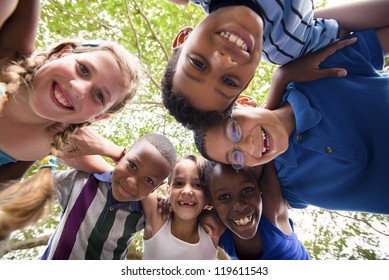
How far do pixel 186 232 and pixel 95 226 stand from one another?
27 cm

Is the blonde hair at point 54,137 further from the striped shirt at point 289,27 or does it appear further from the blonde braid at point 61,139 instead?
the striped shirt at point 289,27

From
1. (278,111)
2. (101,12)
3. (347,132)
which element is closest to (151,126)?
(101,12)

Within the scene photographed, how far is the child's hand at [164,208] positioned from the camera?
924mm

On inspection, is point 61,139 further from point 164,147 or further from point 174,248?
point 174,248

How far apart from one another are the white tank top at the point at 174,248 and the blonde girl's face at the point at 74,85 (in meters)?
0.41

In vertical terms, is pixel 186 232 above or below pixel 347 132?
below

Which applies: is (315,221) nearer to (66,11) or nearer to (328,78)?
(328,78)

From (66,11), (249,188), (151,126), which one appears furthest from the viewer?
(151,126)

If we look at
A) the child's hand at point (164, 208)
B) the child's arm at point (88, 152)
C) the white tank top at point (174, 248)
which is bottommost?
the white tank top at point (174, 248)

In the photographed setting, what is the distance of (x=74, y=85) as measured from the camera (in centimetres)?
67

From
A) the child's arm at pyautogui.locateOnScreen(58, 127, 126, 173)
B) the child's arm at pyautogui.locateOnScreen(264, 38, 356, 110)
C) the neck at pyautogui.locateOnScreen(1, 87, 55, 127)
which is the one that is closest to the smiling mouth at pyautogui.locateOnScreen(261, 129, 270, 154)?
the child's arm at pyautogui.locateOnScreen(264, 38, 356, 110)

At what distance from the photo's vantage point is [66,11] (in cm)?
131

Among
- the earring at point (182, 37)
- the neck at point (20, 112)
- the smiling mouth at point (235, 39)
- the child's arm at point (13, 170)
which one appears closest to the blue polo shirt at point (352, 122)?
the smiling mouth at point (235, 39)

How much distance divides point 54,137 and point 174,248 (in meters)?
0.46
